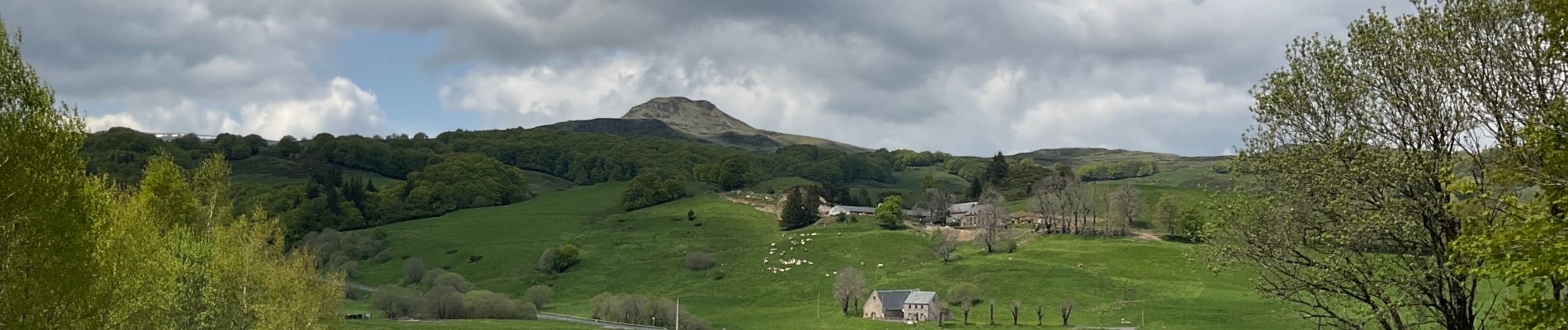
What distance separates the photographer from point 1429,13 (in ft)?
67.6

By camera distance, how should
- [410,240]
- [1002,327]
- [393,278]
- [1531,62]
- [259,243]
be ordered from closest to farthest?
1. [1531,62]
2. [259,243]
3. [1002,327]
4. [393,278]
5. [410,240]

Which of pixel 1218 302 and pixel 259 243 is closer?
pixel 259 243

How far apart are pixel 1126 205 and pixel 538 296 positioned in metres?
92.3

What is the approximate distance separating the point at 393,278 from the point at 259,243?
355ft

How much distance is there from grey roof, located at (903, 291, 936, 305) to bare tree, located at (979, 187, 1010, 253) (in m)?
35.0

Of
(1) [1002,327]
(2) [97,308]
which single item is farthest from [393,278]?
(2) [97,308]

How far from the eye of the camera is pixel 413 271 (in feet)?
472

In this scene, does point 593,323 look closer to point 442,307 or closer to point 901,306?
point 442,307

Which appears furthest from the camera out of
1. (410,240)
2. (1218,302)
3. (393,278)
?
(410,240)

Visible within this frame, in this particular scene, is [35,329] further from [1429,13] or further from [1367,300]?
[1429,13]

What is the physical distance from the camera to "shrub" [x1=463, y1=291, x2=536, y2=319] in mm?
110562

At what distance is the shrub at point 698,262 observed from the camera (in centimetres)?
14562

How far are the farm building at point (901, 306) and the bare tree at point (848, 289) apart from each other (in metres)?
1.61

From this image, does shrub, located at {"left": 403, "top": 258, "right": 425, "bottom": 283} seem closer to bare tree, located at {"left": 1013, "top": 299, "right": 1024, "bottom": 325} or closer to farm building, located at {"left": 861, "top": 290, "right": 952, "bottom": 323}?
farm building, located at {"left": 861, "top": 290, "right": 952, "bottom": 323}
